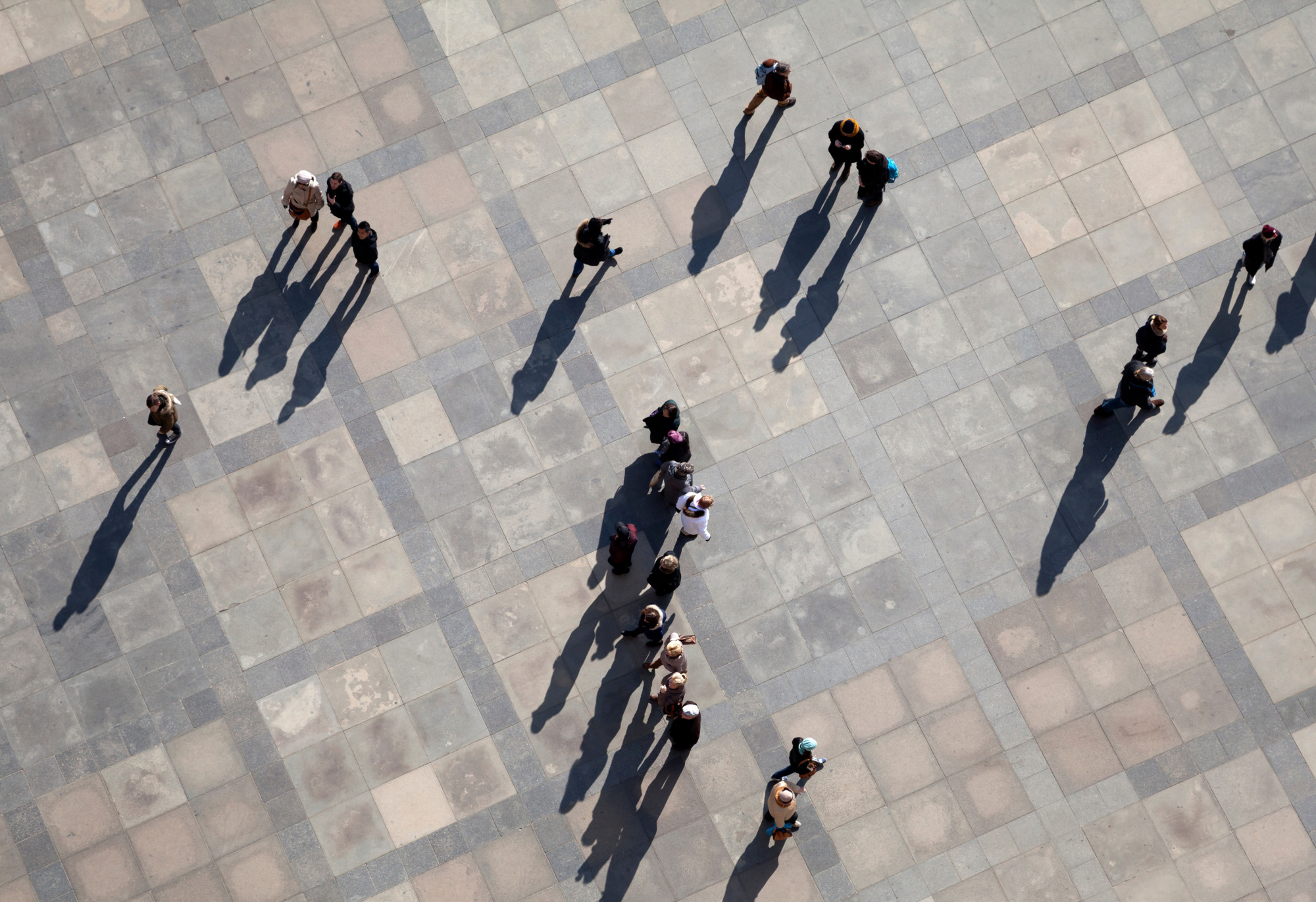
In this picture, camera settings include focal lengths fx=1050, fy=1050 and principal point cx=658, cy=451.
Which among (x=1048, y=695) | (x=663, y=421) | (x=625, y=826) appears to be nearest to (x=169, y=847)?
(x=625, y=826)

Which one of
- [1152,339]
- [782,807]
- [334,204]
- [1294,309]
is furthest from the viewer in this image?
[1294,309]

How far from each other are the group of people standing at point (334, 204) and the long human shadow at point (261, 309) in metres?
0.69

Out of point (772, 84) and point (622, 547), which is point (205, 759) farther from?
point (772, 84)

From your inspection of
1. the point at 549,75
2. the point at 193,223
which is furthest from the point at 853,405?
the point at 193,223

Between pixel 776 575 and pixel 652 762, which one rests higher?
pixel 776 575

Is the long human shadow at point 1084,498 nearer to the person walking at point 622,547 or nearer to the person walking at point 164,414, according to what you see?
the person walking at point 622,547

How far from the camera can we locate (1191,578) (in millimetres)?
15805

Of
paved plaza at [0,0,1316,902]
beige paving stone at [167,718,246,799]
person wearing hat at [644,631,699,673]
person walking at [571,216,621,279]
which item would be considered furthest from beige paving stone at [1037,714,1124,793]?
beige paving stone at [167,718,246,799]

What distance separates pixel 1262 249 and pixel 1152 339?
7.75 ft

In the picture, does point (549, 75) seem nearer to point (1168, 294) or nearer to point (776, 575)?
point (776, 575)

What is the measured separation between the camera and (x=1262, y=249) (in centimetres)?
1586

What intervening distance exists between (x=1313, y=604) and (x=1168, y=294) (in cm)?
515

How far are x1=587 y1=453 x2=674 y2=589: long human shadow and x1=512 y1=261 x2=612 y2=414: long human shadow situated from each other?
191cm

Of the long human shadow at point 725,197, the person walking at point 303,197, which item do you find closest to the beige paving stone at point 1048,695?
the long human shadow at point 725,197
